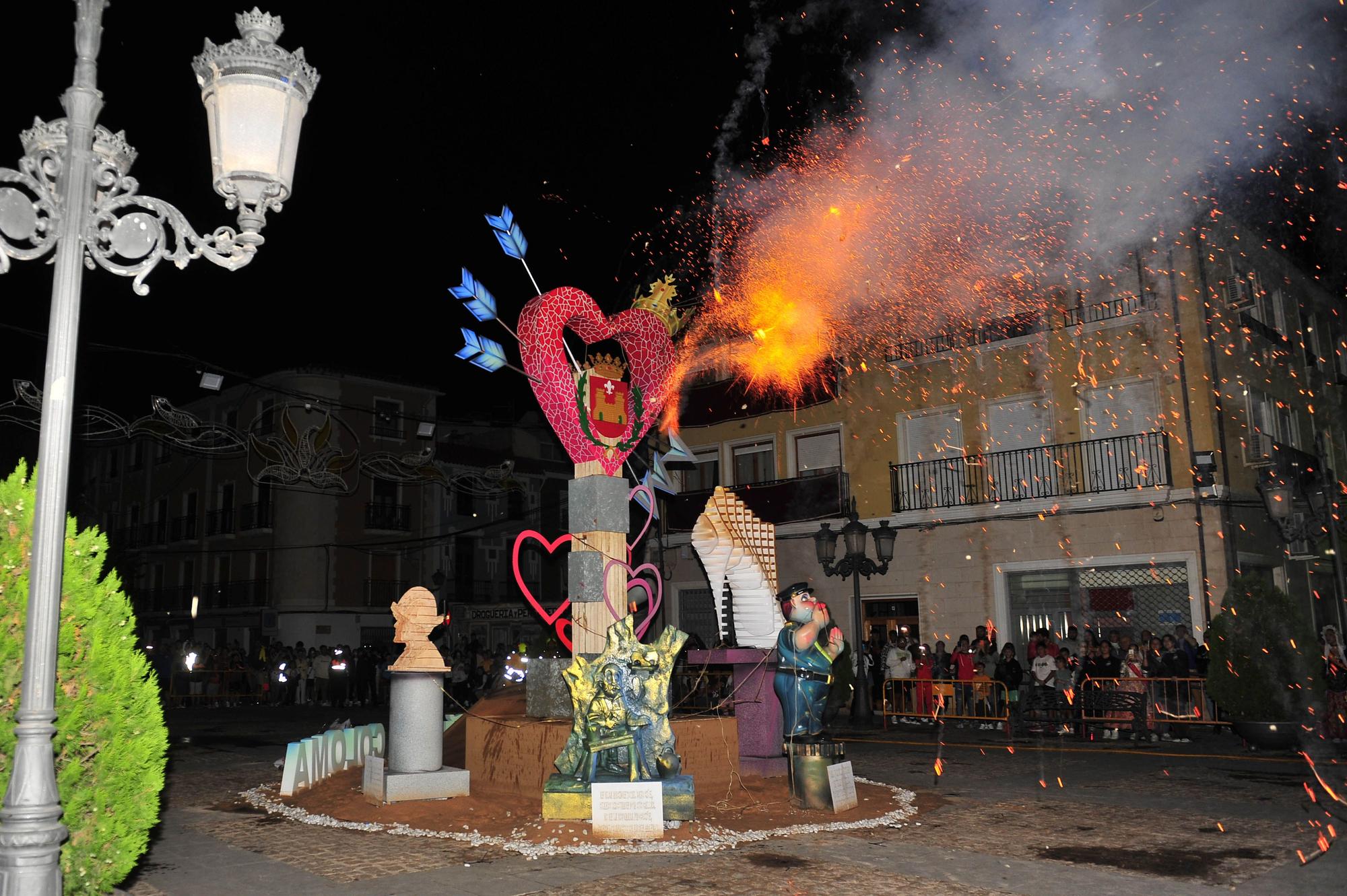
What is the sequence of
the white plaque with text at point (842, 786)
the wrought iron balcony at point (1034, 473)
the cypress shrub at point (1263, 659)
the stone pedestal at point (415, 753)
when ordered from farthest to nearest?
the wrought iron balcony at point (1034, 473)
the cypress shrub at point (1263, 659)
the stone pedestal at point (415, 753)
the white plaque with text at point (842, 786)

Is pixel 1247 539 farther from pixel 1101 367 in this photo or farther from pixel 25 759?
→ pixel 25 759

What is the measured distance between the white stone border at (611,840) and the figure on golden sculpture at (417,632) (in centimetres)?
166

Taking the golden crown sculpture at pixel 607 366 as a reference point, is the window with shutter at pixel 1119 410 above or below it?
above

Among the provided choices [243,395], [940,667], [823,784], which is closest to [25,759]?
[823,784]

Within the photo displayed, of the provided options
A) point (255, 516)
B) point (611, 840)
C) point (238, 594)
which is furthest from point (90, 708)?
point (238, 594)

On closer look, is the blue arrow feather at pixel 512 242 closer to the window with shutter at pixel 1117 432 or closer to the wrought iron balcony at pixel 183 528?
the window with shutter at pixel 1117 432

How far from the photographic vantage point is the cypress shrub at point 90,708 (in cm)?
467

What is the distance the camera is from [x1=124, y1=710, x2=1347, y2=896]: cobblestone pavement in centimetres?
684

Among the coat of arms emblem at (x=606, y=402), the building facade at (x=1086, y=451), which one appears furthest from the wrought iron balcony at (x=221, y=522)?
the coat of arms emblem at (x=606, y=402)

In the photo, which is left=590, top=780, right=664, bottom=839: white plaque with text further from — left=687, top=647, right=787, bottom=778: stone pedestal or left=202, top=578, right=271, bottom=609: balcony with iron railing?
left=202, top=578, right=271, bottom=609: balcony with iron railing

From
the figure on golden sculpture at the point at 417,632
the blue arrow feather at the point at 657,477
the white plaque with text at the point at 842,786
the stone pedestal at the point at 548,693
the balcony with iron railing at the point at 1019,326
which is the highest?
the balcony with iron railing at the point at 1019,326

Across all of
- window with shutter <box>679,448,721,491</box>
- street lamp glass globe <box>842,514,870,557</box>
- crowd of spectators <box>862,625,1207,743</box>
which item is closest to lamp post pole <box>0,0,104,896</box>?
crowd of spectators <box>862,625,1207,743</box>

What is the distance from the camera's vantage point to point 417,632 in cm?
1063

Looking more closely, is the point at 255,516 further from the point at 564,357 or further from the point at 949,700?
the point at 564,357
